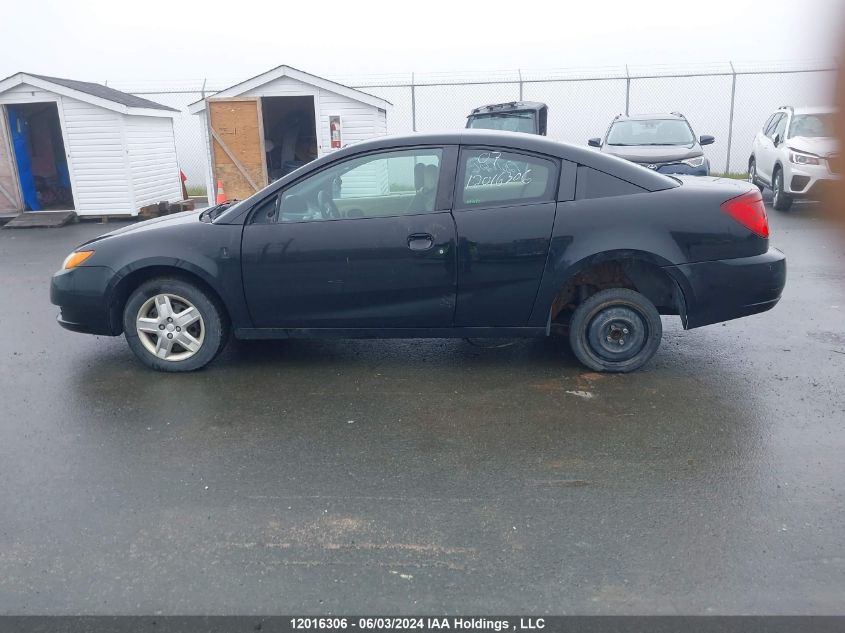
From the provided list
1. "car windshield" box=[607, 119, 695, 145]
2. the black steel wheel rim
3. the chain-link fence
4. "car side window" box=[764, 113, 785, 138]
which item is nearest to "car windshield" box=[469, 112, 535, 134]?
"car windshield" box=[607, 119, 695, 145]

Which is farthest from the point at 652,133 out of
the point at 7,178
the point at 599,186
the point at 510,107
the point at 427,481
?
the point at 7,178

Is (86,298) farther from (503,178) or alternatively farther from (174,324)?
(503,178)

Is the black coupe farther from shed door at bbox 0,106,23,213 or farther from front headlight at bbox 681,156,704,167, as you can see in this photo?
shed door at bbox 0,106,23,213

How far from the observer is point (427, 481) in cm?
375

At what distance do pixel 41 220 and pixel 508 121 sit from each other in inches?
393

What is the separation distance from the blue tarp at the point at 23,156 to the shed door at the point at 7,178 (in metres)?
0.15

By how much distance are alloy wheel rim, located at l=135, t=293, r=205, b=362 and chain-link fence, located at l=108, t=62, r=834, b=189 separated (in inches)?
622

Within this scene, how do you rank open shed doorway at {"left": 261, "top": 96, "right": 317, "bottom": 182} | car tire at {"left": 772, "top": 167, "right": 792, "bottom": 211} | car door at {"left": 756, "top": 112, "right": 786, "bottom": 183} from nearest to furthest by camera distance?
car tire at {"left": 772, "top": 167, "right": 792, "bottom": 211}, car door at {"left": 756, "top": 112, "right": 786, "bottom": 183}, open shed doorway at {"left": 261, "top": 96, "right": 317, "bottom": 182}

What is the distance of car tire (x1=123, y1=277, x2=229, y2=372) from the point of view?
527cm

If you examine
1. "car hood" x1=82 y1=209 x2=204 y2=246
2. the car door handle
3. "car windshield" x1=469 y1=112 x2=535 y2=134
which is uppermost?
"car windshield" x1=469 y1=112 x2=535 y2=134

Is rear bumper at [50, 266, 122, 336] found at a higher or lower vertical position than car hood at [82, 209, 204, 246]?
lower

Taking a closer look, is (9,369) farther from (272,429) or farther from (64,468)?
(272,429)
